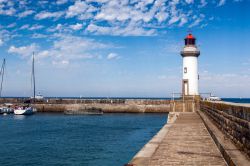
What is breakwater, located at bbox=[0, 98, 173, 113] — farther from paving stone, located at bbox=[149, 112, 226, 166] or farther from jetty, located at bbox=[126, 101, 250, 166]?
jetty, located at bbox=[126, 101, 250, 166]

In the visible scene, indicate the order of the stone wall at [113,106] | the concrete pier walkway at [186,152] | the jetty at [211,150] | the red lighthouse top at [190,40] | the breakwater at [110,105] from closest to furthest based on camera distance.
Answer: the jetty at [211,150]
the concrete pier walkway at [186,152]
the red lighthouse top at [190,40]
the stone wall at [113,106]
the breakwater at [110,105]

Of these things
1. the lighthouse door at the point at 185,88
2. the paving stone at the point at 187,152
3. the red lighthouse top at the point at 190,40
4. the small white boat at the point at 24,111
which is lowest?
the small white boat at the point at 24,111

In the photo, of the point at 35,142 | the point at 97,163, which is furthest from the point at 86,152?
the point at 35,142

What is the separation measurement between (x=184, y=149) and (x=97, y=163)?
8.10m

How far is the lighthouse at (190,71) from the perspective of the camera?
40375mm

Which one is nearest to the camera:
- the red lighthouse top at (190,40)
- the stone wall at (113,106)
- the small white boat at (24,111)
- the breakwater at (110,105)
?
the red lighthouse top at (190,40)

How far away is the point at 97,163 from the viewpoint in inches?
695

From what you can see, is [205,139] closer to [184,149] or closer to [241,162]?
[184,149]

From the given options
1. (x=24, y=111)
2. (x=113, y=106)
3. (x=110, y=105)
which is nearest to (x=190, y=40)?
(x=113, y=106)

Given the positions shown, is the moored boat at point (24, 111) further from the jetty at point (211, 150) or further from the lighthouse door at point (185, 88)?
the jetty at point (211, 150)

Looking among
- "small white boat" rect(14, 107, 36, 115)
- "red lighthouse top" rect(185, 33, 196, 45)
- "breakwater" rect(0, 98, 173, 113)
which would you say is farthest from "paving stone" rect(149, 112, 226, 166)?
"small white boat" rect(14, 107, 36, 115)

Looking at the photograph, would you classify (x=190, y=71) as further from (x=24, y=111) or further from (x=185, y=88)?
(x=24, y=111)

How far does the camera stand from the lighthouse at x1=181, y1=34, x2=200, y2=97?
132 ft

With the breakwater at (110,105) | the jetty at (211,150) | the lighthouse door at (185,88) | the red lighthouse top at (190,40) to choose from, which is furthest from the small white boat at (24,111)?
the jetty at (211,150)
